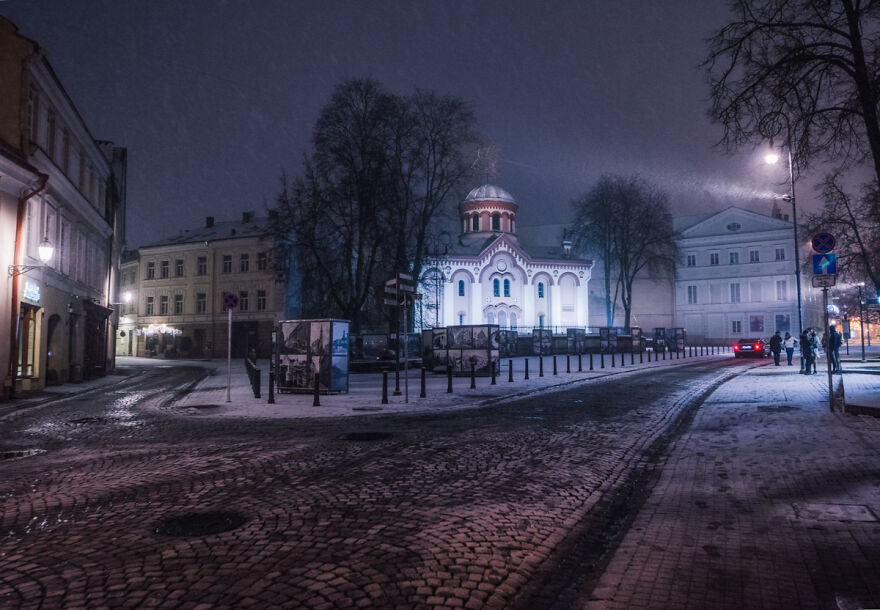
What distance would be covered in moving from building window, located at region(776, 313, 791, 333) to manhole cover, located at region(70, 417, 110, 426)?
67.2 meters

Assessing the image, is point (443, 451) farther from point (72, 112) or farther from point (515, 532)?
point (72, 112)

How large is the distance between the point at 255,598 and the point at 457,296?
6200 centimetres

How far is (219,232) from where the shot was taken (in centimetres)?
5872

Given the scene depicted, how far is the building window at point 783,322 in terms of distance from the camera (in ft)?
216

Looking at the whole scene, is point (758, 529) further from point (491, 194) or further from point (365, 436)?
point (491, 194)

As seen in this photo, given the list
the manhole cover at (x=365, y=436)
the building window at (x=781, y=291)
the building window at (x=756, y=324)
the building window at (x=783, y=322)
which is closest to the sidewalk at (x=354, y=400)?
the manhole cover at (x=365, y=436)

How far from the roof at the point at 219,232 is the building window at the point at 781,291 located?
52.1 meters

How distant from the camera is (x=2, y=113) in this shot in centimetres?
1708

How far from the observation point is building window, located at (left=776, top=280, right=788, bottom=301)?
219ft

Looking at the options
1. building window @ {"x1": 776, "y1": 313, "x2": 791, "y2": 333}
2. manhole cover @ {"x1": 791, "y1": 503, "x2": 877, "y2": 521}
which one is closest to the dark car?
building window @ {"x1": 776, "y1": 313, "x2": 791, "y2": 333}

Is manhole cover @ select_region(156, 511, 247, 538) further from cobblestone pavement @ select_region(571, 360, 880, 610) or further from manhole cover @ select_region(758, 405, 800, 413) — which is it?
manhole cover @ select_region(758, 405, 800, 413)

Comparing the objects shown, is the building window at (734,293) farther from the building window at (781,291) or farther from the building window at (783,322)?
the building window at (783,322)

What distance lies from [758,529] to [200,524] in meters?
4.51

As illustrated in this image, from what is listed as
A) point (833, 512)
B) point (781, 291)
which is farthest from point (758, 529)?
point (781, 291)
